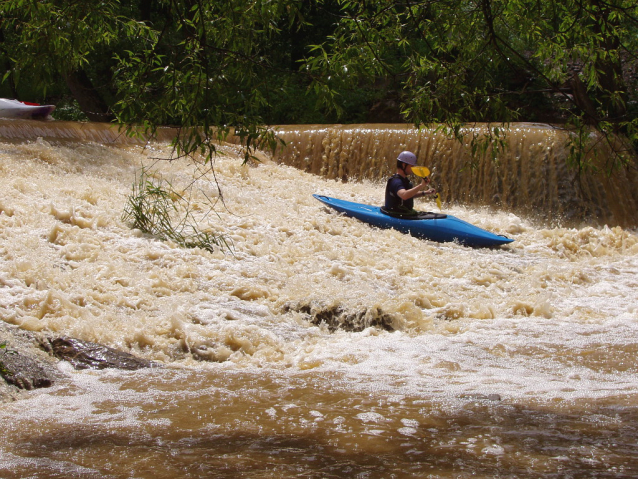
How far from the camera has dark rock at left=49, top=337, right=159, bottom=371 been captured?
12.5 ft

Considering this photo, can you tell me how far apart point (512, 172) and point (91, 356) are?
23.3 feet

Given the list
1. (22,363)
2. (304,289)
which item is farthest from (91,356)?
(304,289)

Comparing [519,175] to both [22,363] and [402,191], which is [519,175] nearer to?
[402,191]

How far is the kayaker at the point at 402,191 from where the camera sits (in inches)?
288

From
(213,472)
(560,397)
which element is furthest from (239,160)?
(213,472)

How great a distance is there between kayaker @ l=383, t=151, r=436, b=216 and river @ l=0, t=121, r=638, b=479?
0.39 m

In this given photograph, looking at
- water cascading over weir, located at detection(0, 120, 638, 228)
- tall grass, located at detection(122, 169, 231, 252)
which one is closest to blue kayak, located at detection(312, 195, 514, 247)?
water cascading over weir, located at detection(0, 120, 638, 228)

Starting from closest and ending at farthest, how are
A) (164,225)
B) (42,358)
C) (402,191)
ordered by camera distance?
(42,358)
(164,225)
(402,191)

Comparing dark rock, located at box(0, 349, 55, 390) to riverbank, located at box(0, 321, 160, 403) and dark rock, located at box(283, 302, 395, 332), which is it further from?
dark rock, located at box(283, 302, 395, 332)

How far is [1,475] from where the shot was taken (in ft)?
7.55

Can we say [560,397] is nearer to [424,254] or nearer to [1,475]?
[1,475]

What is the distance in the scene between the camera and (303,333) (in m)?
4.70

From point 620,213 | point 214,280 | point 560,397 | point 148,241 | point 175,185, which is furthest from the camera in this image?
point 620,213

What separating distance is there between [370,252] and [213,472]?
4.55 metres
